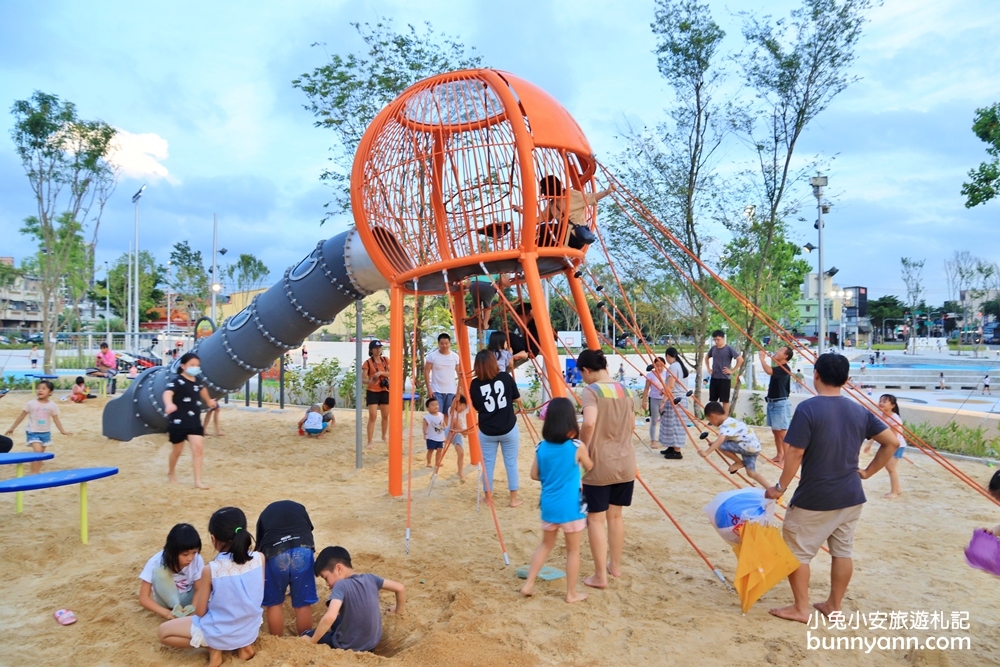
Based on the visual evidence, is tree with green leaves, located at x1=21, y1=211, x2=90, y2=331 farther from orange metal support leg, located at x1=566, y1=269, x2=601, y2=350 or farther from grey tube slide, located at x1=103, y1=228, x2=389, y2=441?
orange metal support leg, located at x1=566, y1=269, x2=601, y2=350

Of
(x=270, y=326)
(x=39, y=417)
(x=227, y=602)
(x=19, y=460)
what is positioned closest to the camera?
(x=227, y=602)

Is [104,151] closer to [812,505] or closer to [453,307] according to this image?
[453,307]

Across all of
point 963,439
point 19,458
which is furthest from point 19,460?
point 963,439

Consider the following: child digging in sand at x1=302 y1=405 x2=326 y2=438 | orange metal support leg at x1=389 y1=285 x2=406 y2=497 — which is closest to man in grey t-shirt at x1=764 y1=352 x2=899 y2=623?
orange metal support leg at x1=389 y1=285 x2=406 y2=497

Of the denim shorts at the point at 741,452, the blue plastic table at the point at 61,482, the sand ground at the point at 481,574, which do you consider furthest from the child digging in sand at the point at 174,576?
the denim shorts at the point at 741,452

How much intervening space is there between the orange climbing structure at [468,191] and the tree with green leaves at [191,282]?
3713cm

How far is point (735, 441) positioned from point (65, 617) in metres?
5.36

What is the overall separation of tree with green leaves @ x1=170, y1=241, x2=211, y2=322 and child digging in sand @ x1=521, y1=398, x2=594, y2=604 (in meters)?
40.1

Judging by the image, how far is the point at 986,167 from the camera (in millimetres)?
10219

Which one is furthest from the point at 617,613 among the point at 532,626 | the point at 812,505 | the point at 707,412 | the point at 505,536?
the point at 707,412

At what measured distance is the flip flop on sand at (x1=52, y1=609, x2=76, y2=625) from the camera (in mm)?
3732

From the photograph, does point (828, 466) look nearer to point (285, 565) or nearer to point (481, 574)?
point (481, 574)

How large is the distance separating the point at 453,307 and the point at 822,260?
12100 millimetres

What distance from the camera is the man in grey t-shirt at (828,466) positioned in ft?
11.4
